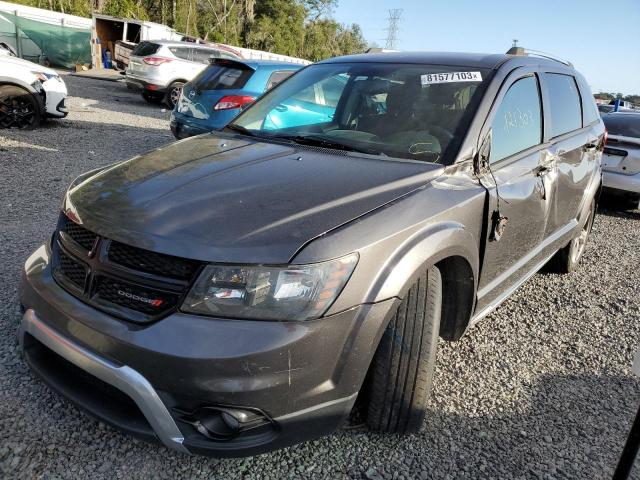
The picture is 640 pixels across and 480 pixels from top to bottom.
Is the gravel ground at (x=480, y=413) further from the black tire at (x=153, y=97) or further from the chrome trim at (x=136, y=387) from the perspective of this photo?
the black tire at (x=153, y=97)

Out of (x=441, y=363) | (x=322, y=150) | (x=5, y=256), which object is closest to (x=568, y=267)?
(x=441, y=363)

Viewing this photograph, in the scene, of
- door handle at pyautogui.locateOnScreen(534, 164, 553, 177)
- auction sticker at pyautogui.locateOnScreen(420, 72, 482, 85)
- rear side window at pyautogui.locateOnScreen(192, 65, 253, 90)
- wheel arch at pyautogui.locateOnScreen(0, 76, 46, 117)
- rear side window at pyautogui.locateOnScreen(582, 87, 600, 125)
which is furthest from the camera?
wheel arch at pyautogui.locateOnScreen(0, 76, 46, 117)

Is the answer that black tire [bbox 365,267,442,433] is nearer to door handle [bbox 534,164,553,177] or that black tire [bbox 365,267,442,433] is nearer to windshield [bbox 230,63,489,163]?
windshield [bbox 230,63,489,163]

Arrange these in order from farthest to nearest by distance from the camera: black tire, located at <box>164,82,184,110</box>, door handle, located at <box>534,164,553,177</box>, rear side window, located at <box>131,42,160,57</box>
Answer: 1. black tire, located at <box>164,82,184,110</box>
2. rear side window, located at <box>131,42,160,57</box>
3. door handle, located at <box>534,164,553,177</box>

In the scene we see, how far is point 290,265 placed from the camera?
168 cm

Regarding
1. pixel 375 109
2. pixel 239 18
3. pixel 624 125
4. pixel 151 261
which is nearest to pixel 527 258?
pixel 375 109

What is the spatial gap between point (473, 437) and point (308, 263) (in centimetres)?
131

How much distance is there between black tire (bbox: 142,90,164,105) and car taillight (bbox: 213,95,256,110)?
25.1ft

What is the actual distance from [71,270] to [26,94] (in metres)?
7.76

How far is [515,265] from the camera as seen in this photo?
9.58ft

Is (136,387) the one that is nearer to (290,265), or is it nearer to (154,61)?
(290,265)

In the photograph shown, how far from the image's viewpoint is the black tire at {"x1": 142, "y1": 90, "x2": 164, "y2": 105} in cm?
1423

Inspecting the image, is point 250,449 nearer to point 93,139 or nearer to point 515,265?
point 515,265

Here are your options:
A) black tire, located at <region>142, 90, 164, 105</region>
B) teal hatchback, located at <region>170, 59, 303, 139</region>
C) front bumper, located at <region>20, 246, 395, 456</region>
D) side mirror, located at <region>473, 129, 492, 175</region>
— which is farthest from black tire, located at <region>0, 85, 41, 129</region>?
side mirror, located at <region>473, 129, 492, 175</region>
